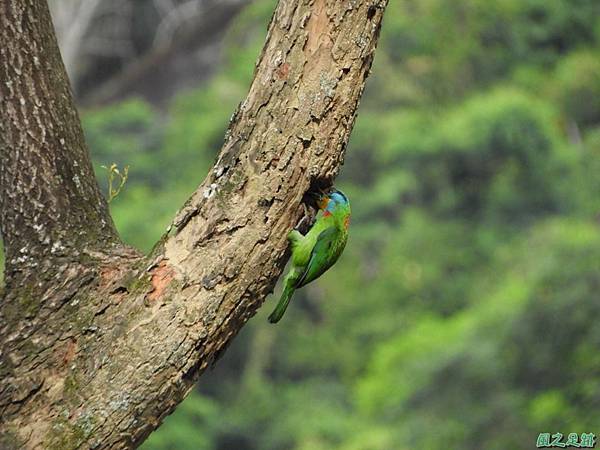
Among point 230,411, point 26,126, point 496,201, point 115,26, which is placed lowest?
point 26,126

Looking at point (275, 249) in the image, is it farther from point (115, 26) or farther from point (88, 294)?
point (115, 26)

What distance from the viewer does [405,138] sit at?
65.6ft

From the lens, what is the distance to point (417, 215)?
19.7 meters

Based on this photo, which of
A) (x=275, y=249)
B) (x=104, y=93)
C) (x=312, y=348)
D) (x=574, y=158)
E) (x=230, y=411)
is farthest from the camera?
(x=104, y=93)

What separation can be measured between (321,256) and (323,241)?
2.2 inches

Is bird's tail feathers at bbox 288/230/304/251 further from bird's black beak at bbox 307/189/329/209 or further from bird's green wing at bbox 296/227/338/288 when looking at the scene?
bird's green wing at bbox 296/227/338/288

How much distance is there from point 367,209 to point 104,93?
601 cm

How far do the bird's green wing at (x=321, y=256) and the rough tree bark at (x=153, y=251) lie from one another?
39 centimetres

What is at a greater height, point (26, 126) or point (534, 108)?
point (534, 108)

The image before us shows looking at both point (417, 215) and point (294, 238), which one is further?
point (417, 215)

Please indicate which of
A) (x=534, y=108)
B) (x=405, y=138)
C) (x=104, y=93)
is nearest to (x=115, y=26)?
(x=104, y=93)

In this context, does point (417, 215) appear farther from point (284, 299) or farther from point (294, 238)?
point (294, 238)

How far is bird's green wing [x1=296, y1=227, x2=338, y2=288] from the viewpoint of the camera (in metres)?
3.49

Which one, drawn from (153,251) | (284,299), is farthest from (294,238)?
(284,299)
